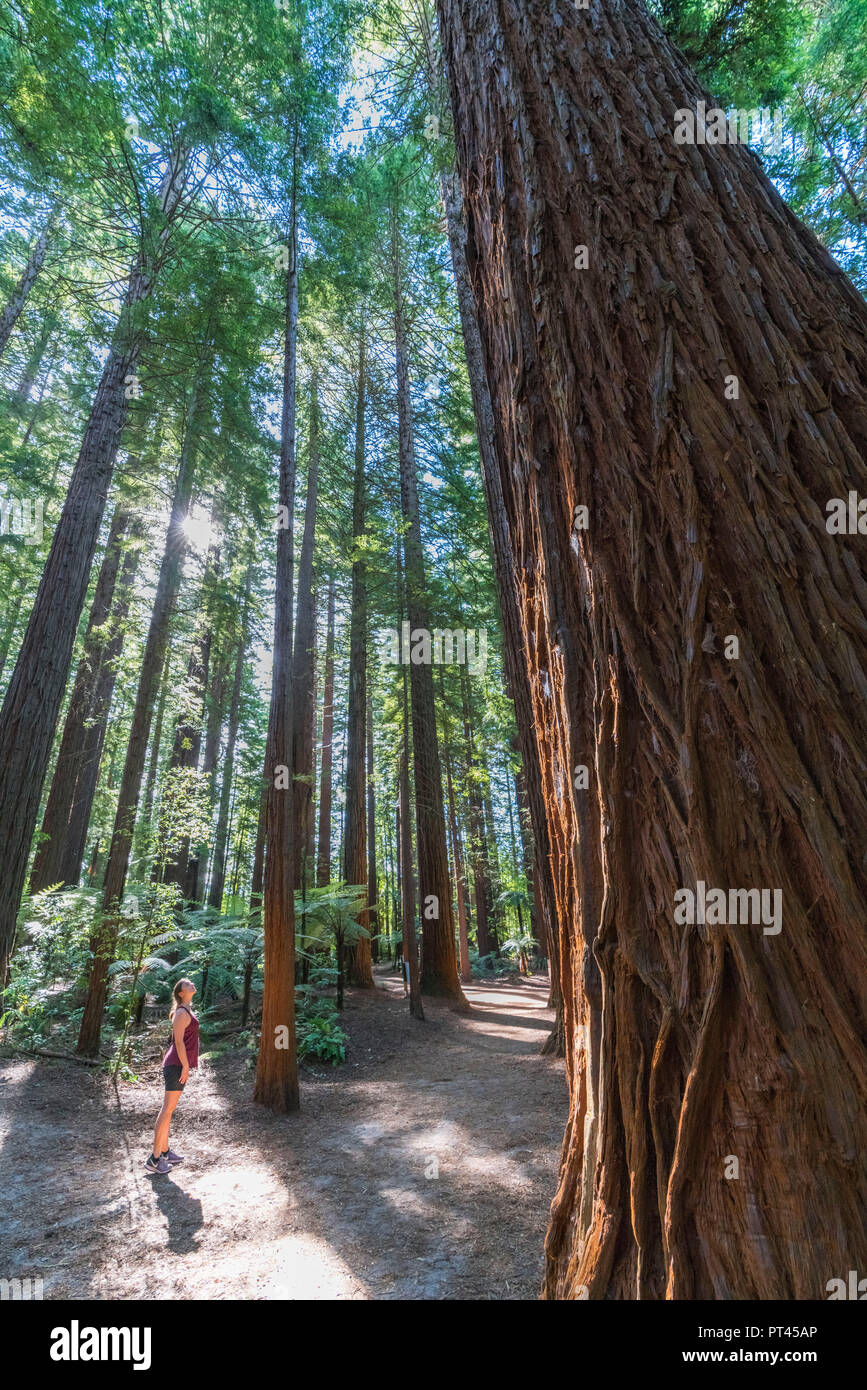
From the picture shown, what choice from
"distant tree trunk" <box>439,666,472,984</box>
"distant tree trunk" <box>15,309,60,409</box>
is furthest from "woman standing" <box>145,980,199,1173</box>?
"distant tree trunk" <box>15,309,60,409</box>

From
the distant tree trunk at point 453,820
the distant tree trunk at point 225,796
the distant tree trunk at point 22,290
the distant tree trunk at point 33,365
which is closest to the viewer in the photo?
the distant tree trunk at point 22,290

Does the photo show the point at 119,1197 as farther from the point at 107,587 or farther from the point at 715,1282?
the point at 107,587

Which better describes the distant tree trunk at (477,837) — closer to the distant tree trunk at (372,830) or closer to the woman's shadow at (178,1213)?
the distant tree trunk at (372,830)

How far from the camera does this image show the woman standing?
5066 millimetres

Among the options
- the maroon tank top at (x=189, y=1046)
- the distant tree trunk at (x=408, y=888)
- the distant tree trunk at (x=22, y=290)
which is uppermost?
the distant tree trunk at (x=22, y=290)

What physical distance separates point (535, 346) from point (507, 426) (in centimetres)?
26

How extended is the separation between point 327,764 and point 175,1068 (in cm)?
1312

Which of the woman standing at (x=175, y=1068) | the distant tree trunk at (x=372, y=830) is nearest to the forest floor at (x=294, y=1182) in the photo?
the woman standing at (x=175, y=1068)

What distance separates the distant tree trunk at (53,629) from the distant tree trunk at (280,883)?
2.30m

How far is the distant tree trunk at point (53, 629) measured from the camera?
596 cm

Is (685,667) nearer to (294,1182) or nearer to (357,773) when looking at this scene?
(294,1182)

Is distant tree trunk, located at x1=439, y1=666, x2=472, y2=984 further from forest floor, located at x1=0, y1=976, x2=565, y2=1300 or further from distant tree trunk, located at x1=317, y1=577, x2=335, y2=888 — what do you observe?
forest floor, located at x1=0, y1=976, x2=565, y2=1300

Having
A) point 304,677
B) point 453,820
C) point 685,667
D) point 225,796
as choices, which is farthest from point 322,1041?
point 225,796
